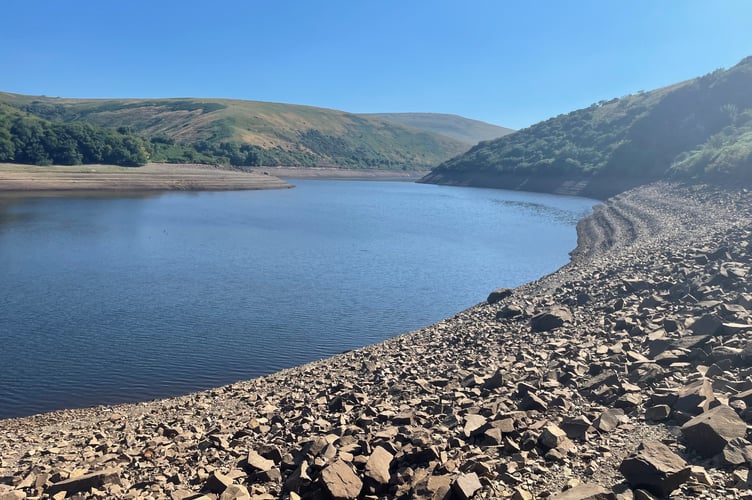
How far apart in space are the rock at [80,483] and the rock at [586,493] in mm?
6866

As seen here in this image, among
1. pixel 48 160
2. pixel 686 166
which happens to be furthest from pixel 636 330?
pixel 48 160

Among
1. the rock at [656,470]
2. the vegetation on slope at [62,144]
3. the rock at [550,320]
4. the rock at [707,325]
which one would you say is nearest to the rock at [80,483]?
the rock at [656,470]

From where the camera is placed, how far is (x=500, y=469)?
791 cm

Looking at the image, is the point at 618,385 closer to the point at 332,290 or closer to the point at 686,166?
the point at 332,290

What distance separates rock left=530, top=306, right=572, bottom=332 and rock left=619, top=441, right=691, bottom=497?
972cm

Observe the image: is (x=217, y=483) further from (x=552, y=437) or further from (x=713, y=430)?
(x=713, y=430)

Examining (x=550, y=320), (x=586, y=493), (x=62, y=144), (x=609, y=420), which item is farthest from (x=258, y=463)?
(x=62, y=144)

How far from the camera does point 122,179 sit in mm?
98688

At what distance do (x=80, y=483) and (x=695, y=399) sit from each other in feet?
31.8

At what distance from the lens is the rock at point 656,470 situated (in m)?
6.76

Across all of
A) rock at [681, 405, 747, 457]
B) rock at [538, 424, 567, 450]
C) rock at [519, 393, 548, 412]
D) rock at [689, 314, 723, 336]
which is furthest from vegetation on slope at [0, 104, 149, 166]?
rock at [681, 405, 747, 457]

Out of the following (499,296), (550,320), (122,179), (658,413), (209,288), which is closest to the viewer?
(658,413)

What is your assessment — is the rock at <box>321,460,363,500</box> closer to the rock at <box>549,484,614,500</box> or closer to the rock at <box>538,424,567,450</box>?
the rock at <box>549,484,614,500</box>

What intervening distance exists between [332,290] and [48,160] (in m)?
97.9
